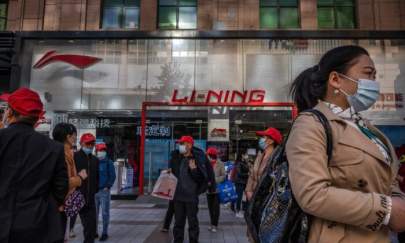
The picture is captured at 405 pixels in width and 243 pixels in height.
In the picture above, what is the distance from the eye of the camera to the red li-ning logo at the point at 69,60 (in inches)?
599

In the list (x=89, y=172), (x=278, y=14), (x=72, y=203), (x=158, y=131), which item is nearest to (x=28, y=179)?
(x=72, y=203)

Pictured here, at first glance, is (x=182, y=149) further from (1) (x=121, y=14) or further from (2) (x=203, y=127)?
(1) (x=121, y=14)

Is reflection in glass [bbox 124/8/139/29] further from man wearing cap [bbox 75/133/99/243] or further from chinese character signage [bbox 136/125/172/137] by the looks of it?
man wearing cap [bbox 75/133/99/243]

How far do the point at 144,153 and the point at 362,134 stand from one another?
43.3ft

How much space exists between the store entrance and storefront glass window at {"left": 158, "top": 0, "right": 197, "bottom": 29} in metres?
3.42

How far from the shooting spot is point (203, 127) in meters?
14.7

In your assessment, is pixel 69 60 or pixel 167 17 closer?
pixel 69 60

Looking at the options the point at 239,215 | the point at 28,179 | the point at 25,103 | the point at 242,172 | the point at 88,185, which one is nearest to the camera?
the point at 28,179

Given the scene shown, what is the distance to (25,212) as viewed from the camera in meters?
2.63

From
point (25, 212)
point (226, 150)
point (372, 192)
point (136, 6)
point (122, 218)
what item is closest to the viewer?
point (372, 192)

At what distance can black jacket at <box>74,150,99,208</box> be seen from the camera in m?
6.54

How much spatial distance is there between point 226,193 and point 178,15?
28.4 feet

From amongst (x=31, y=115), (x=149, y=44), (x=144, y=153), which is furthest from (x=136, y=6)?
(x=31, y=115)

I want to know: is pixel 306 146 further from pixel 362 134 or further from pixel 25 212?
pixel 25 212
